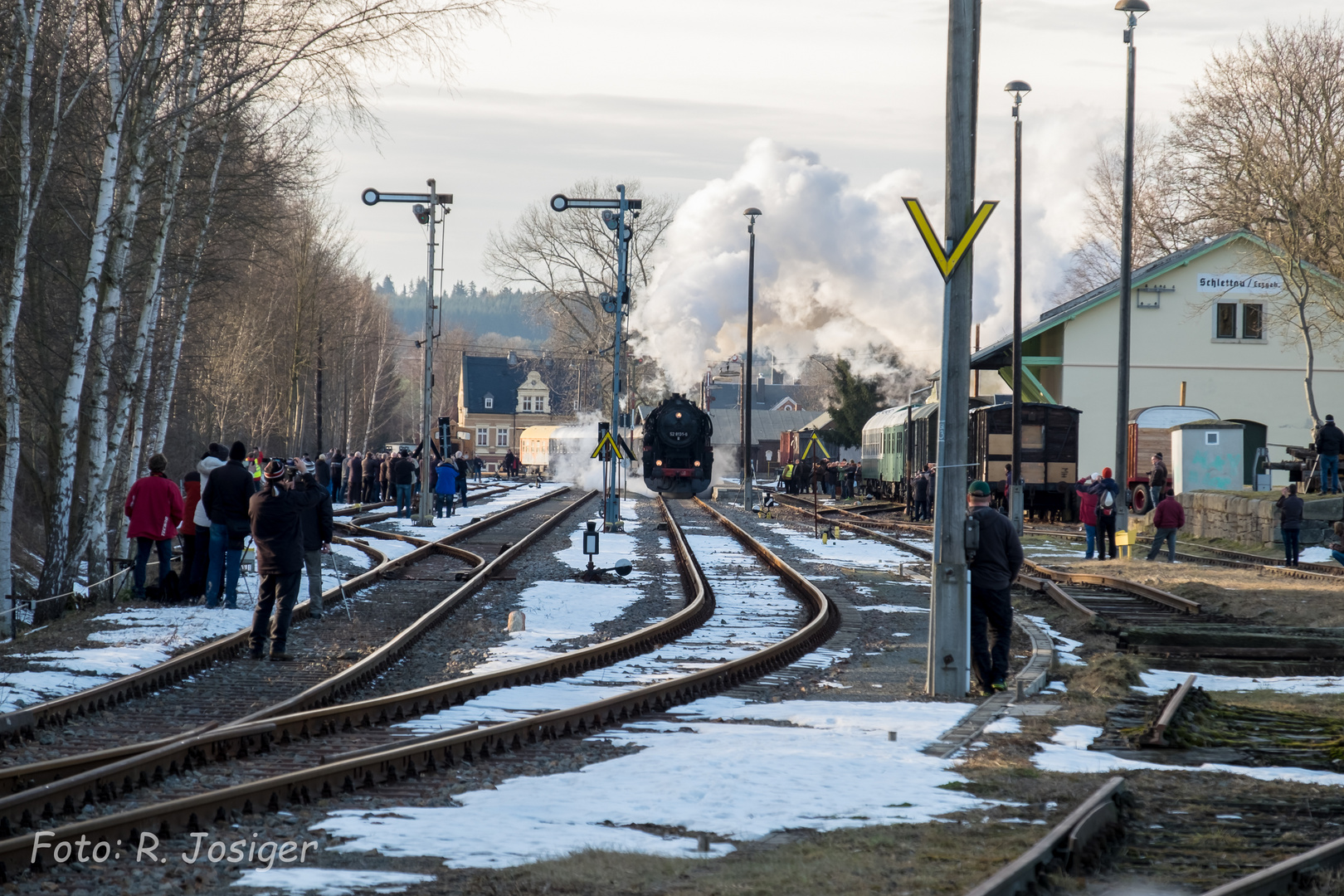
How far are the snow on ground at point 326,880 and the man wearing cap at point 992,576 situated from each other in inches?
256

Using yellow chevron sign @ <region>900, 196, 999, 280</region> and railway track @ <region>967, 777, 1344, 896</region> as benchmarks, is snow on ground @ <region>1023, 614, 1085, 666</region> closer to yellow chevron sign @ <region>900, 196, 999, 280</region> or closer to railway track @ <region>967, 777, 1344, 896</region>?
yellow chevron sign @ <region>900, 196, 999, 280</region>

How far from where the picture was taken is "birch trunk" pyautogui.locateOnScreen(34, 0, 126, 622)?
52.2 feet

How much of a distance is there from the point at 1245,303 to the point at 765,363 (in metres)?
98.0

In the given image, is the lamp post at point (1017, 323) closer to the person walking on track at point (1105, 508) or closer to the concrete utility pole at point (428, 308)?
the person walking on track at point (1105, 508)

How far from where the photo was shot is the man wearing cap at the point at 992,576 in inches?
432

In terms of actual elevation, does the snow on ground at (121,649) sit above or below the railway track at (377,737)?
below

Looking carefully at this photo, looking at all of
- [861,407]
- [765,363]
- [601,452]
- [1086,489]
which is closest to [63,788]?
[1086,489]

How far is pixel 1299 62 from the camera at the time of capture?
122 ft

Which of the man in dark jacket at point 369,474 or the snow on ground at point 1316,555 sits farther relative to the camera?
the man in dark jacket at point 369,474

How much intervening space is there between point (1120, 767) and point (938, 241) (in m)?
4.53

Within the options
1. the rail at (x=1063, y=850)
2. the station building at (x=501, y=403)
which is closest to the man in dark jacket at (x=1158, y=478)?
the rail at (x=1063, y=850)

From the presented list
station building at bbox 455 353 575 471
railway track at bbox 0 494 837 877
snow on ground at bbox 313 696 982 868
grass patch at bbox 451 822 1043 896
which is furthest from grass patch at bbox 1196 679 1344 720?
station building at bbox 455 353 575 471

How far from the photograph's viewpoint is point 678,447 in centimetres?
4656

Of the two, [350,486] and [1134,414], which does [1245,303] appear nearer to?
[1134,414]
